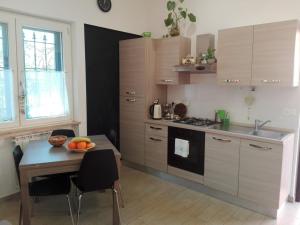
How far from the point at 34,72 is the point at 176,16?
2217mm

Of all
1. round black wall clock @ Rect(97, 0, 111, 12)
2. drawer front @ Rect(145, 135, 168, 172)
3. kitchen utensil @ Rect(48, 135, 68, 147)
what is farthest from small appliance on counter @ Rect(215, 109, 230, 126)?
round black wall clock @ Rect(97, 0, 111, 12)

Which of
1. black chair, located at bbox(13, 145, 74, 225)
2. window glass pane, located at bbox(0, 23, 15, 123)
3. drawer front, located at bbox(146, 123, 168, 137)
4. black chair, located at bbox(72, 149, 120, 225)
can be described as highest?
window glass pane, located at bbox(0, 23, 15, 123)

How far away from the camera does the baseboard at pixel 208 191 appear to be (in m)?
2.70

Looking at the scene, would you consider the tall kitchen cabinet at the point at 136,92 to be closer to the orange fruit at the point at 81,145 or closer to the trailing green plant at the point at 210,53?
the trailing green plant at the point at 210,53

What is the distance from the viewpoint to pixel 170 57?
3.58 metres

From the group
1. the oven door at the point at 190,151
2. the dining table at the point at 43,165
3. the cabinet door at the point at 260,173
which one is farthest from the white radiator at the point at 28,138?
the cabinet door at the point at 260,173

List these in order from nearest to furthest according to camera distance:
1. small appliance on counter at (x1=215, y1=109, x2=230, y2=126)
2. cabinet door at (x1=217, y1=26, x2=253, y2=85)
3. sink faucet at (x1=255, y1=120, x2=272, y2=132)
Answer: cabinet door at (x1=217, y1=26, x2=253, y2=85)
sink faucet at (x1=255, y1=120, x2=272, y2=132)
small appliance on counter at (x1=215, y1=109, x2=230, y2=126)

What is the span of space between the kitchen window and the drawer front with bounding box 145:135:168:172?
1197 millimetres

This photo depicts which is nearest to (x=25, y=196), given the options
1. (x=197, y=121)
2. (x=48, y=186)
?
(x=48, y=186)

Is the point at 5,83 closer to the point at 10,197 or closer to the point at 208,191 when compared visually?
the point at 10,197

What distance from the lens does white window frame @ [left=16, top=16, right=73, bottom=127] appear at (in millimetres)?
2947

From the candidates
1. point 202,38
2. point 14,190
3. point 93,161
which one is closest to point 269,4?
point 202,38

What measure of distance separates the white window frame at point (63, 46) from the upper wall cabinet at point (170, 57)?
1.26 metres

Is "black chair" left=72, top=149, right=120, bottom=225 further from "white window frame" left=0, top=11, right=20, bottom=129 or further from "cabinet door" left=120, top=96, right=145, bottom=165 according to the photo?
"cabinet door" left=120, top=96, right=145, bottom=165
